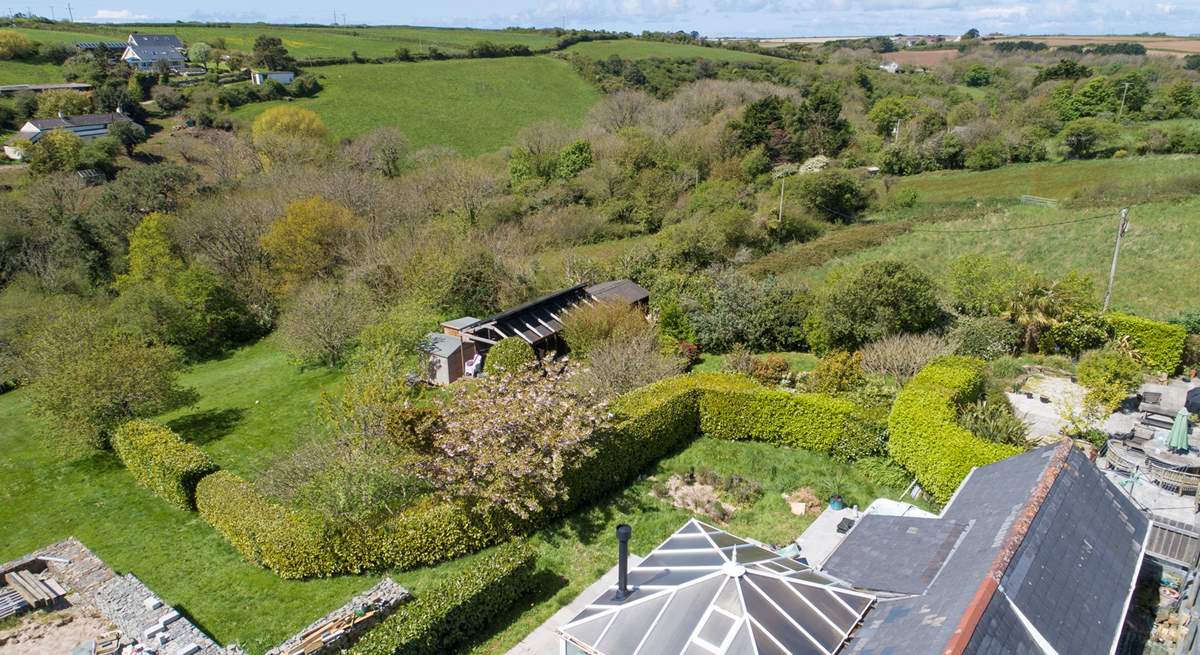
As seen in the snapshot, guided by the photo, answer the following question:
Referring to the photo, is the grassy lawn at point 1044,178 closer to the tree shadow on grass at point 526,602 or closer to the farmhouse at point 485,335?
the farmhouse at point 485,335

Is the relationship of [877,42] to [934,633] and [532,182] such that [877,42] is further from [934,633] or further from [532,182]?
[934,633]

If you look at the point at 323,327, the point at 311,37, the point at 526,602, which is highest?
the point at 311,37

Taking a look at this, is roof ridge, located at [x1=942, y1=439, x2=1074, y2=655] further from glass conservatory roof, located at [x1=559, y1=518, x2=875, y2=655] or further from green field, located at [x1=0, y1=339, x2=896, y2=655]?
green field, located at [x1=0, y1=339, x2=896, y2=655]

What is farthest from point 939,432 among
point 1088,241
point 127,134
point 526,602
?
point 127,134

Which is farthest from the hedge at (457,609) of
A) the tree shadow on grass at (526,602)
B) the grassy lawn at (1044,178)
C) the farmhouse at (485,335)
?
the grassy lawn at (1044,178)

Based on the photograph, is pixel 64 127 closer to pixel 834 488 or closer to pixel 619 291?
pixel 619 291

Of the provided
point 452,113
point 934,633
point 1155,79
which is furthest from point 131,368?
point 1155,79

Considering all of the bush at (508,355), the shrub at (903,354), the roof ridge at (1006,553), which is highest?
the roof ridge at (1006,553)
